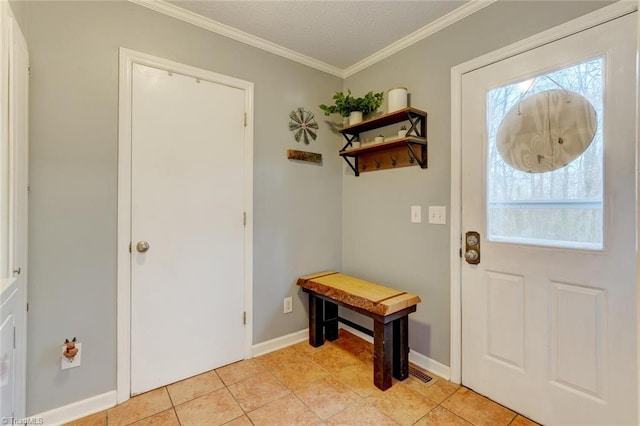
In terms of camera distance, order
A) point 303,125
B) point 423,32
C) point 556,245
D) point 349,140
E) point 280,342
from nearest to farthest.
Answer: point 556,245, point 423,32, point 280,342, point 303,125, point 349,140

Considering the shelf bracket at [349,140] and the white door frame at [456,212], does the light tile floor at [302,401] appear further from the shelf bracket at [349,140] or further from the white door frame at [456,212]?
the shelf bracket at [349,140]

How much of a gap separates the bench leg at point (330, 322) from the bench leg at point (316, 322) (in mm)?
81

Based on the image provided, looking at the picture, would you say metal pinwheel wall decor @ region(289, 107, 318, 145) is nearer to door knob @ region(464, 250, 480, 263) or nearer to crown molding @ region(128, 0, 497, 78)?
crown molding @ region(128, 0, 497, 78)

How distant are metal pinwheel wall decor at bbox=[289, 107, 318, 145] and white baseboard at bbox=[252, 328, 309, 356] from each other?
1.62 meters

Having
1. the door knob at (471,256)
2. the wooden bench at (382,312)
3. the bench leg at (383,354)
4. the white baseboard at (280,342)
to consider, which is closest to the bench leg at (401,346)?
the wooden bench at (382,312)

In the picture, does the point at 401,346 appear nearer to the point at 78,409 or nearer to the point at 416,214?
the point at 416,214

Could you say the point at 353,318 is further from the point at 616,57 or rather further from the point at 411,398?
the point at 616,57

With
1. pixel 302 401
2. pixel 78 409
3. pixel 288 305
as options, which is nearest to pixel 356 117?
pixel 288 305

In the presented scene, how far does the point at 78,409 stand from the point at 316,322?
152 centimetres

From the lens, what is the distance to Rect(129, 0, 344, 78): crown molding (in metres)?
1.83

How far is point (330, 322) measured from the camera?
252 centimetres

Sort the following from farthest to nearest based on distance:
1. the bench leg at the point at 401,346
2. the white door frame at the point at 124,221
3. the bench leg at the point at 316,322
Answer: the bench leg at the point at 316,322 → the bench leg at the point at 401,346 → the white door frame at the point at 124,221

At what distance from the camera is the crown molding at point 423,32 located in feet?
5.90

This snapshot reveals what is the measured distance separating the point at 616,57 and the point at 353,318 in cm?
235
